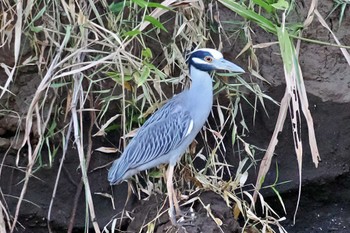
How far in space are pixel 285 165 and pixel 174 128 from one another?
2.16 feet

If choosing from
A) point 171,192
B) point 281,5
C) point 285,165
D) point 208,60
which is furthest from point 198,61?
point 285,165

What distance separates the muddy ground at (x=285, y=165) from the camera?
133 inches

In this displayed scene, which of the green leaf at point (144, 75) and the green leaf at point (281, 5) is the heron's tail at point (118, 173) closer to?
the green leaf at point (144, 75)

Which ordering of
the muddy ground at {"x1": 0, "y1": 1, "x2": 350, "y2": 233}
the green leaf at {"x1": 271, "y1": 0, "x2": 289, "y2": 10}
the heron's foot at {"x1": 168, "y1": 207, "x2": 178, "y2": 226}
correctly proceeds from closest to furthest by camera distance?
the green leaf at {"x1": 271, "y1": 0, "x2": 289, "y2": 10}
the heron's foot at {"x1": 168, "y1": 207, "x2": 178, "y2": 226}
the muddy ground at {"x1": 0, "y1": 1, "x2": 350, "y2": 233}

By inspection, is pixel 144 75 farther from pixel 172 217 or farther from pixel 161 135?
pixel 172 217

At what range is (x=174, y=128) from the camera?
3131 mm

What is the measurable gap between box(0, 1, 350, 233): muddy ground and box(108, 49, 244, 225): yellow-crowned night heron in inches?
6.9

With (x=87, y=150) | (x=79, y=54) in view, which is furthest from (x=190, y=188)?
(x=79, y=54)

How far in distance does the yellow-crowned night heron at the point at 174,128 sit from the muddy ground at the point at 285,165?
0.17m

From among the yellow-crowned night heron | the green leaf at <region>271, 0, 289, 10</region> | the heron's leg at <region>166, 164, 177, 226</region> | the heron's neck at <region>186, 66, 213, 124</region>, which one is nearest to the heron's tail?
the yellow-crowned night heron

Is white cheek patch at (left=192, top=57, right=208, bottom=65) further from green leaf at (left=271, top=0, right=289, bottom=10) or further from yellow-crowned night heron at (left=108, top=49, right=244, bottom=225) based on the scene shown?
green leaf at (left=271, top=0, right=289, bottom=10)

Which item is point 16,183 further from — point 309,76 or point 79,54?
point 309,76

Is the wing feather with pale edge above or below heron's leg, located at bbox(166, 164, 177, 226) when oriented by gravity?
above

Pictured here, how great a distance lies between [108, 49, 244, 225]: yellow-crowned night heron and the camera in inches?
122
